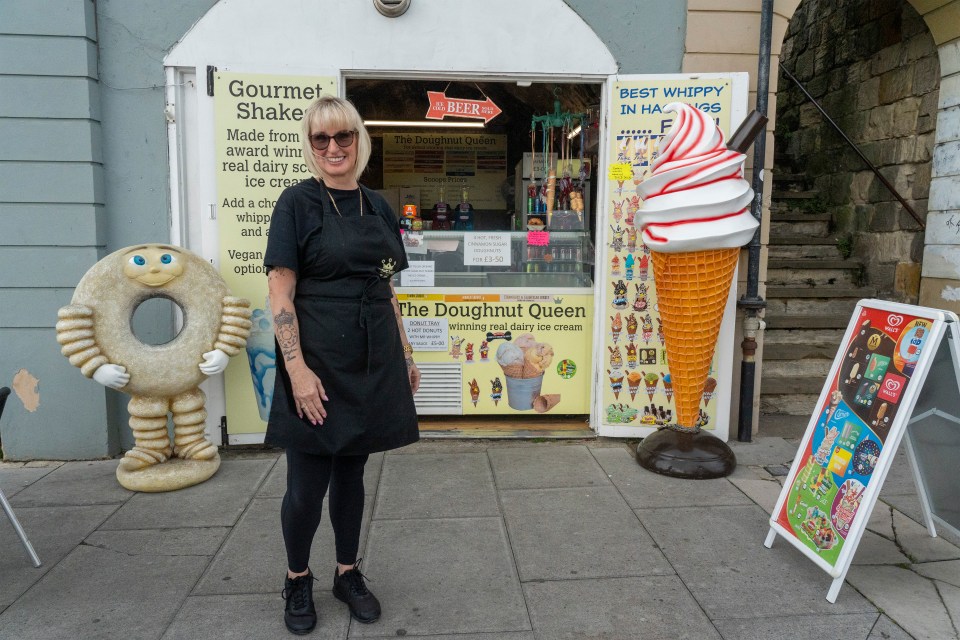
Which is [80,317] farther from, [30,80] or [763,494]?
[763,494]

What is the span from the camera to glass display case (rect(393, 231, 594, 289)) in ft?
16.2

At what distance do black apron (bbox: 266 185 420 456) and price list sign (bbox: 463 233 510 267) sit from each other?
97.7 inches

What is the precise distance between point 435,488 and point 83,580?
1.79 meters

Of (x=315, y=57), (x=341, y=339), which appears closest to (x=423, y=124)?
(x=315, y=57)

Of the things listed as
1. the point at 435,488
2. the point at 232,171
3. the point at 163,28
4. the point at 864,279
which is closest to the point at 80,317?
the point at 232,171

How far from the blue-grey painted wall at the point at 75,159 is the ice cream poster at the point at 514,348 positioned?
1.75 metres

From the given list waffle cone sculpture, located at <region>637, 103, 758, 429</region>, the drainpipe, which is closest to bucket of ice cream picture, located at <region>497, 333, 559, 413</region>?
waffle cone sculpture, located at <region>637, 103, 758, 429</region>

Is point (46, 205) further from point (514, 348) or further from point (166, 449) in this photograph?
A: point (514, 348)

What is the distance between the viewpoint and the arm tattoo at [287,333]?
2.33 meters

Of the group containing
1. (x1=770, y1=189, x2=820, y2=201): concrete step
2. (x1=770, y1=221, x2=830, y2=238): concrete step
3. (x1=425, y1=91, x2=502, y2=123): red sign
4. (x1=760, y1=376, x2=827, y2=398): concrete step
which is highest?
(x1=425, y1=91, x2=502, y2=123): red sign

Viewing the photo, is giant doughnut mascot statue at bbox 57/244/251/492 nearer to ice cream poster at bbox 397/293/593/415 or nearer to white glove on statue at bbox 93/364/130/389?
white glove on statue at bbox 93/364/130/389

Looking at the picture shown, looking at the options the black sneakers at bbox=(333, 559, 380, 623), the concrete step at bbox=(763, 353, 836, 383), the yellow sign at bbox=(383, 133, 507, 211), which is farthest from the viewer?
the yellow sign at bbox=(383, 133, 507, 211)

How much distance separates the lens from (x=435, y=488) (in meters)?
3.98

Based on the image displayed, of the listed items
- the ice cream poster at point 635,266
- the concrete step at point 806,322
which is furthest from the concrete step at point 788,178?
the ice cream poster at point 635,266
